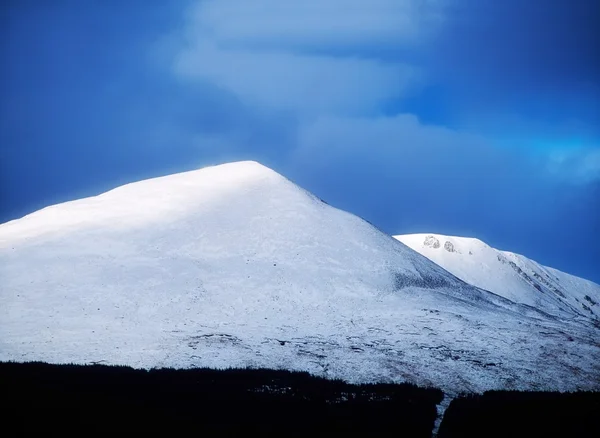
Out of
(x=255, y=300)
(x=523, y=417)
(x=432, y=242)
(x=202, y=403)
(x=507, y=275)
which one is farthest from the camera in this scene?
(x=432, y=242)

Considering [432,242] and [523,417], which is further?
[432,242]

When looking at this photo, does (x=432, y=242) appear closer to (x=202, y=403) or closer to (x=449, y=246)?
(x=449, y=246)

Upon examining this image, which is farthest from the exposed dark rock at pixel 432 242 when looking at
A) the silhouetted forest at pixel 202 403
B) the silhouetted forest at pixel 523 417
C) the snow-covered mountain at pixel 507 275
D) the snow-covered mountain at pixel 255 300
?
the silhouetted forest at pixel 523 417

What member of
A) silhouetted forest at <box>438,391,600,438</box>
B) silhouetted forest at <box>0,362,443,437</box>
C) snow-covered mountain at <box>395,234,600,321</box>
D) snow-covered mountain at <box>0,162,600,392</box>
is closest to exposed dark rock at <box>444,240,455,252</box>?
snow-covered mountain at <box>395,234,600,321</box>

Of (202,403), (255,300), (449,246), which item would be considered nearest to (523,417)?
(202,403)

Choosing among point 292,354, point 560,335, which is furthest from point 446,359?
point 560,335

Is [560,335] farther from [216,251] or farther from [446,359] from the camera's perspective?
[216,251]
